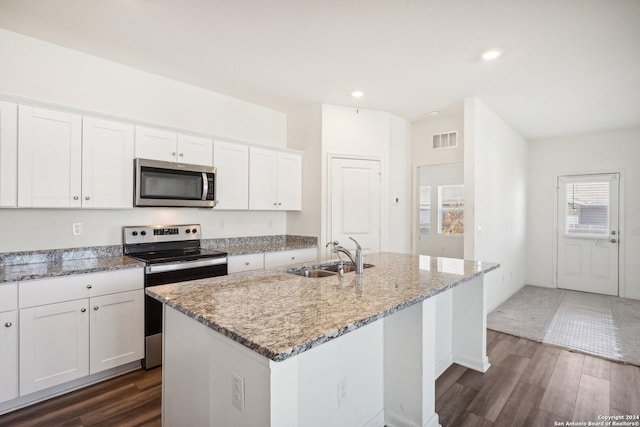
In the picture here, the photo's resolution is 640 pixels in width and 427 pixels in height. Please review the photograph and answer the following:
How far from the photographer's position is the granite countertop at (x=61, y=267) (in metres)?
2.15

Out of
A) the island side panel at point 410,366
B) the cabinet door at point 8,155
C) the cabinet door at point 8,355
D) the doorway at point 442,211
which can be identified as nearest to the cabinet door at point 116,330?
the cabinet door at point 8,355

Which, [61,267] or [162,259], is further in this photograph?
[162,259]

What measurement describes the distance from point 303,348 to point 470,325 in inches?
88.3

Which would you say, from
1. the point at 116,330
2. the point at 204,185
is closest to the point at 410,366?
the point at 116,330

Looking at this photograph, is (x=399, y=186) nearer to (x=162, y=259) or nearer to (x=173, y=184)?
(x=173, y=184)

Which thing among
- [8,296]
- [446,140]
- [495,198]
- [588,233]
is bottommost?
[8,296]

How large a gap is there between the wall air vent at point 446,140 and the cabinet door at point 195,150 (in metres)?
3.25

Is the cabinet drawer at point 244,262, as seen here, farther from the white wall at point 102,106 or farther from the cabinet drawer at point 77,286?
the cabinet drawer at point 77,286

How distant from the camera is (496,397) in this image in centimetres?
235

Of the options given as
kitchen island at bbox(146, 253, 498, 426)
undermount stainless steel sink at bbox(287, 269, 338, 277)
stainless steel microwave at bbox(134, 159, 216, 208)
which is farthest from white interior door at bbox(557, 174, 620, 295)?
stainless steel microwave at bbox(134, 159, 216, 208)

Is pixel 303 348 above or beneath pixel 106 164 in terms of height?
beneath

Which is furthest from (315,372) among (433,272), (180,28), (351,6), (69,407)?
(180,28)

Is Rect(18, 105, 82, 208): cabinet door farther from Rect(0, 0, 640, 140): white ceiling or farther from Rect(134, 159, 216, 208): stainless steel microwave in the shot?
Rect(0, 0, 640, 140): white ceiling

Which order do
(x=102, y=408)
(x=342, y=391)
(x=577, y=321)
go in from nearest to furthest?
(x=342, y=391) → (x=102, y=408) → (x=577, y=321)
